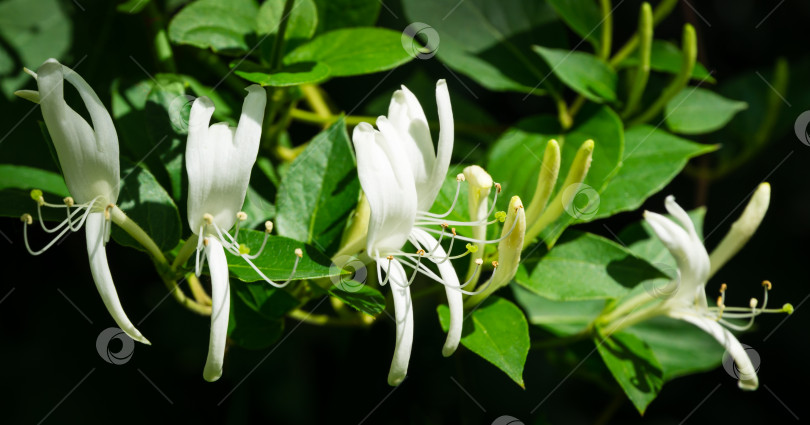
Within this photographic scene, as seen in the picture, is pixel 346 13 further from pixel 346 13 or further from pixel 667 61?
pixel 667 61

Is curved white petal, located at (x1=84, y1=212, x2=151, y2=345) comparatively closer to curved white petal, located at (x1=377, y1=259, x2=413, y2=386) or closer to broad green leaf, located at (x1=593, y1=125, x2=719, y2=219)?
curved white petal, located at (x1=377, y1=259, x2=413, y2=386)

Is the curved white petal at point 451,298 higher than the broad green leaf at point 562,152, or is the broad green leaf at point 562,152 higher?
the broad green leaf at point 562,152

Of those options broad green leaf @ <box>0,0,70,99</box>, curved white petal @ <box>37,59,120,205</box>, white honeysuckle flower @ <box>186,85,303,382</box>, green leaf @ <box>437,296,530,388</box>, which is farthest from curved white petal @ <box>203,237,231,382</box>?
broad green leaf @ <box>0,0,70,99</box>

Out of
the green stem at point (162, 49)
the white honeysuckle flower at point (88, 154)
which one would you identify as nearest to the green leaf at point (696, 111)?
the green stem at point (162, 49)

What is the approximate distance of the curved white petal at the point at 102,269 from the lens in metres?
0.64

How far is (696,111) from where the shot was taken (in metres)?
1.14

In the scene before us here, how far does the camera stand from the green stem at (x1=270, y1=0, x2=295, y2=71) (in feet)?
2.66

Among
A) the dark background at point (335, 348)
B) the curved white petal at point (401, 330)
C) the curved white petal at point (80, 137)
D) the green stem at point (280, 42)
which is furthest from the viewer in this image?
the dark background at point (335, 348)

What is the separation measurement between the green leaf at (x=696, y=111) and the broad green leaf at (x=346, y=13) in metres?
0.47

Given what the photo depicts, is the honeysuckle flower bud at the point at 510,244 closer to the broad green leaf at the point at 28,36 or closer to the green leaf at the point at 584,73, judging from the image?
the green leaf at the point at 584,73

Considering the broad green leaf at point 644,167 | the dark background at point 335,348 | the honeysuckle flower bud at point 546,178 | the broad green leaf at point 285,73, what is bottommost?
the dark background at point 335,348

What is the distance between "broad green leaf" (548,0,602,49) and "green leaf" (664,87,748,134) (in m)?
0.15

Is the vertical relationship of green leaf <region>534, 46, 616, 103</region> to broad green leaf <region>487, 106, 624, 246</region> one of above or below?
above

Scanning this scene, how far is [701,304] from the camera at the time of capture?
35.3 inches
